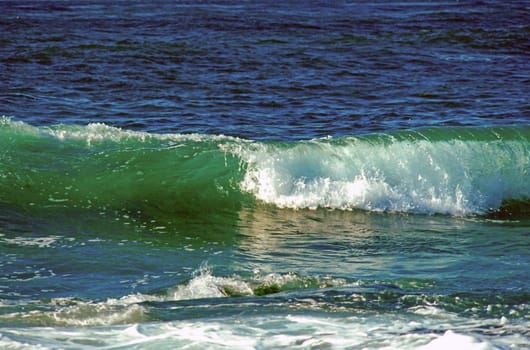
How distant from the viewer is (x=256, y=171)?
1308 cm

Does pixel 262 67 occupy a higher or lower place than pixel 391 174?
higher

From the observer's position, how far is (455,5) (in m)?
30.6

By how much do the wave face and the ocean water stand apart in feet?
0.10

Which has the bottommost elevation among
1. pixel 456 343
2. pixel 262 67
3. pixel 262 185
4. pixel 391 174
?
pixel 262 185

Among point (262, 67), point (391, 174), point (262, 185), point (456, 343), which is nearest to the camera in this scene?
point (456, 343)

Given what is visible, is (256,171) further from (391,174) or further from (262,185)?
(391,174)

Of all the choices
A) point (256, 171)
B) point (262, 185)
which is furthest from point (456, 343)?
point (256, 171)

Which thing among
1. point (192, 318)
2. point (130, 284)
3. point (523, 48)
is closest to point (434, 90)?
point (523, 48)

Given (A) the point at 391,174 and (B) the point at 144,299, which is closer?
(B) the point at 144,299

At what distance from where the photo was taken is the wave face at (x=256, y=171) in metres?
12.5

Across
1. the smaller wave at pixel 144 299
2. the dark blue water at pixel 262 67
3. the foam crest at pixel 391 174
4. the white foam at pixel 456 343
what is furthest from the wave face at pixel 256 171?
the white foam at pixel 456 343

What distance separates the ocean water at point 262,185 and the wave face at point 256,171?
0.10ft

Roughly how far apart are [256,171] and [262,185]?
0.26 m

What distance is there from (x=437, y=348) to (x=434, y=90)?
12.4 m
